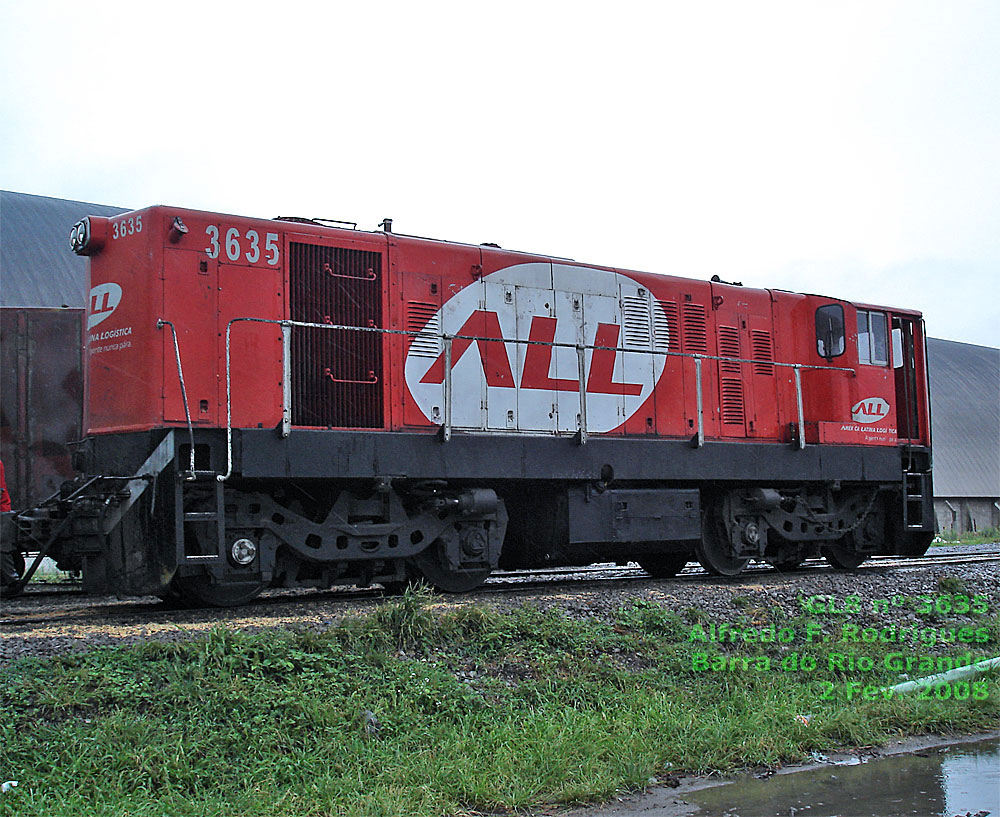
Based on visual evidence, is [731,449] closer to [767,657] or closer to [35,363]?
[767,657]

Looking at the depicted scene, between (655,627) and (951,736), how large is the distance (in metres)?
2.12

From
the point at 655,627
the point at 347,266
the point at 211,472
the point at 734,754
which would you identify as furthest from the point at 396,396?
the point at 734,754

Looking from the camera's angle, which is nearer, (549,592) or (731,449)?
(549,592)

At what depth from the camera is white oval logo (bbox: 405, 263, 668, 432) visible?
9.34 meters

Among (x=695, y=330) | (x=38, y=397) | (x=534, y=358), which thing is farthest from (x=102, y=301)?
(x=695, y=330)

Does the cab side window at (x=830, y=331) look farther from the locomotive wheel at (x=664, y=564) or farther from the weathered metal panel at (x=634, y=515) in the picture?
Answer: the locomotive wheel at (x=664, y=564)

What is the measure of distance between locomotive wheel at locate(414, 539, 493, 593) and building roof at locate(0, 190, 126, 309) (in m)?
13.6

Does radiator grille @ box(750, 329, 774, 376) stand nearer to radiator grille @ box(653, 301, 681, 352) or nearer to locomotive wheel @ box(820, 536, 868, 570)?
radiator grille @ box(653, 301, 681, 352)

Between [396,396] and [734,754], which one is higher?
[396,396]

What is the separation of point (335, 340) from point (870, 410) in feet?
22.6

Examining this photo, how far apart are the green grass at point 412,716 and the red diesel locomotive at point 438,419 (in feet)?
6.14

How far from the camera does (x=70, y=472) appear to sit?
11.6 metres

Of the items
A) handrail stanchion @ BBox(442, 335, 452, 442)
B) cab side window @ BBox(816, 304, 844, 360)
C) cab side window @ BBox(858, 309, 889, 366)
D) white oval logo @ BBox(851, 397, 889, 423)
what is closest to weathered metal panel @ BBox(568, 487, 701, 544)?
handrail stanchion @ BBox(442, 335, 452, 442)

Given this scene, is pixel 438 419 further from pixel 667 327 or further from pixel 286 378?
pixel 667 327
